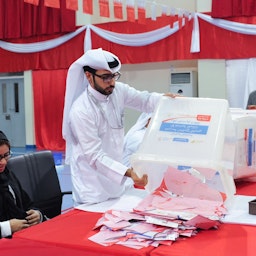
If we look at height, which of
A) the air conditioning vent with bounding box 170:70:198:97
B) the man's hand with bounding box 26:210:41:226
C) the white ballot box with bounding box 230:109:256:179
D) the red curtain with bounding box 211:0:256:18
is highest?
the red curtain with bounding box 211:0:256:18

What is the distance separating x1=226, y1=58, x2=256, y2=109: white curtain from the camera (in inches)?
294

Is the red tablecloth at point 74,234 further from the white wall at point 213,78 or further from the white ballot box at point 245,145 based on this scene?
the white wall at point 213,78

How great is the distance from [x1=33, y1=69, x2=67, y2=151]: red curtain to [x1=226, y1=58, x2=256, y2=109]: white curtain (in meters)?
3.62

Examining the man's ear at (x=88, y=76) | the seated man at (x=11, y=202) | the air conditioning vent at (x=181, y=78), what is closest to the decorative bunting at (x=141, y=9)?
the air conditioning vent at (x=181, y=78)

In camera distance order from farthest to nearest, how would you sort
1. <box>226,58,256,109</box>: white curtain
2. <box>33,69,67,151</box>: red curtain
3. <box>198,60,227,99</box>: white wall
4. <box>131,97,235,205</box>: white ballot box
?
1. <box>33,69,67,151</box>: red curtain
2. <box>198,60,227,99</box>: white wall
3. <box>226,58,256,109</box>: white curtain
4. <box>131,97,235,205</box>: white ballot box

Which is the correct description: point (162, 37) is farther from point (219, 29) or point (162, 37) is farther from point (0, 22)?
point (0, 22)

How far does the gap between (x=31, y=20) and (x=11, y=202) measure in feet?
26.9

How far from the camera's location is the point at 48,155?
8.45 feet

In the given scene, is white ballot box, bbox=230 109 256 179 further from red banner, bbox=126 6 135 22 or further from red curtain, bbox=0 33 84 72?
red curtain, bbox=0 33 84 72

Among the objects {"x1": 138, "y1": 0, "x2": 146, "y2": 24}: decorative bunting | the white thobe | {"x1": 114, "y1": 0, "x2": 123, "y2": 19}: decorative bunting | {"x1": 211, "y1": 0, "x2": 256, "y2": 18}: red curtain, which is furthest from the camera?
{"x1": 211, "y1": 0, "x2": 256, "y2": 18}: red curtain

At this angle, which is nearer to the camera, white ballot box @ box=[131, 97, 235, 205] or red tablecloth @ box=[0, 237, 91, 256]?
red tablecloth @ box=[0, 237, 91, 256]

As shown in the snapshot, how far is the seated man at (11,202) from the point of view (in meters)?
1.95

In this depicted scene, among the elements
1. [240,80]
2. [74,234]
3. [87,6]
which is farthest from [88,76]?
[240,80]

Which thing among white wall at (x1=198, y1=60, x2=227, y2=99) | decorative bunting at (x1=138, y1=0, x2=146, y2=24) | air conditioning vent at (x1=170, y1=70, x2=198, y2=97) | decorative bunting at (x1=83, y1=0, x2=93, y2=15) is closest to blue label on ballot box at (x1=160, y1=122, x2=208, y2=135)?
decorative bunting at (x1=83, y1=0, x2=93, y2=15)
